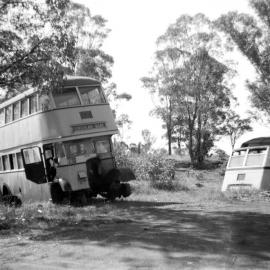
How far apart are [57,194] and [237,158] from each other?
7.39m

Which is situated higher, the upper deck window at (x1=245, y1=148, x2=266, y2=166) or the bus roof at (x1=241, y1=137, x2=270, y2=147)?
the bus roof at (x1=241, y1=137, x2=270, y2=147)

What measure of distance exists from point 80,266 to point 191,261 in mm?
1498

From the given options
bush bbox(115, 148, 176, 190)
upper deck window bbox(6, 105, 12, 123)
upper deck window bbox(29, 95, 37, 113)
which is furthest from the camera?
bush bbox(115, 148, 176, 190)

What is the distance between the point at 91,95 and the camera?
705 inches

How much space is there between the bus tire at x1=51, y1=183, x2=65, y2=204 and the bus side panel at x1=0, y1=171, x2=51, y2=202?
1.26 ft

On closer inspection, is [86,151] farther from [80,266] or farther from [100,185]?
[80,266]

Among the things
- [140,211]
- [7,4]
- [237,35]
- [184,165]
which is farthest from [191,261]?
[184,165]

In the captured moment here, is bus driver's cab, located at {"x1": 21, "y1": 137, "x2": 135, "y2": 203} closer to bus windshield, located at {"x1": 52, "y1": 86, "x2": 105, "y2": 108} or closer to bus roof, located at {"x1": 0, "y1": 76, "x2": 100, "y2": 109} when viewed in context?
bus windshield, located at {"x1": 52, "y1": 86, "x2": 105, "y2": 108}

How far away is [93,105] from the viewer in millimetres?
17719

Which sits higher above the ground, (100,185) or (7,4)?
(7,4)

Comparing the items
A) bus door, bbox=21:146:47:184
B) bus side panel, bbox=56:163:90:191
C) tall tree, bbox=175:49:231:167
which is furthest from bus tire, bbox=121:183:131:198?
tall tree, bbox=175:49:231:167

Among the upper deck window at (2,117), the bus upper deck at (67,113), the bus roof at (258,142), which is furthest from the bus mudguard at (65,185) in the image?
the bus roof at (258,142)

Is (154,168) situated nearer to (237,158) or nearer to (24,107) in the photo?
(237,158)

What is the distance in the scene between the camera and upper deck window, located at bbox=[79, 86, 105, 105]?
17.7 m
